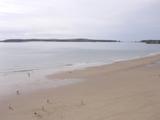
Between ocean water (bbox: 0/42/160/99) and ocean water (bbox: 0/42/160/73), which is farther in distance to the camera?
ocean water (bbox: 0/42/160/73)

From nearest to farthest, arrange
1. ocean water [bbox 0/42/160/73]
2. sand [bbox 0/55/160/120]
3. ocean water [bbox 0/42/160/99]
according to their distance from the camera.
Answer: sand [bbox 0/55/160/120] → ocean water [bbox 0/42/160/99] → ocean water [bbox 0/42/160/73]

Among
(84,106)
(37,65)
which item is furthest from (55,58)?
(84,106)

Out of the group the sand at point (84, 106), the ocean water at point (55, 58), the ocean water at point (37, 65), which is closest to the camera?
the sand at point (84, 106)

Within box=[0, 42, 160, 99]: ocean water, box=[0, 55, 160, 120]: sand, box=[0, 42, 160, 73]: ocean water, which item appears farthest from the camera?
box=[0, 42, 160, 73]: ocean water

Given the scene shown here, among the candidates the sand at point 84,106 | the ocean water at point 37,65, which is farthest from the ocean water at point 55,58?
the sand at point 84,106

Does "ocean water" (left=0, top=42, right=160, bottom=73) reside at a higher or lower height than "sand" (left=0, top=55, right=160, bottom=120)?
lower

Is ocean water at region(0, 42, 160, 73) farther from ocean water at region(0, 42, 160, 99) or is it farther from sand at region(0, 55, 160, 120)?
sand at region(0, 55, 160, 120)

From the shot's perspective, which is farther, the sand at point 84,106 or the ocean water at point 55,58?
the ocean water at point 55,58

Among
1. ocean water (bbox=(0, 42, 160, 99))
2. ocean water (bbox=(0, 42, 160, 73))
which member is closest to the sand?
ocean water (bbox=(0, 42, 160, 99))

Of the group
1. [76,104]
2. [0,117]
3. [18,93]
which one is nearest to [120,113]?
[76,104]

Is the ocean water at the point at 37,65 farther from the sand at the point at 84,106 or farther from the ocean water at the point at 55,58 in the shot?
the sand at the point at 84,106

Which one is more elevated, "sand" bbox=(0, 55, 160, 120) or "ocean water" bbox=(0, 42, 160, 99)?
"sand" bbox=(0, 55, 160, 120)

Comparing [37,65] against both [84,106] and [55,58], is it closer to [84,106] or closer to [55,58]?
[55,58]

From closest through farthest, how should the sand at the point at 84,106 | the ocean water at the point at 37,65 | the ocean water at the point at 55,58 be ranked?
the sand at the point at 84,106, the ocean water at the point at 37,65, the ocean water at the point at 55,58
